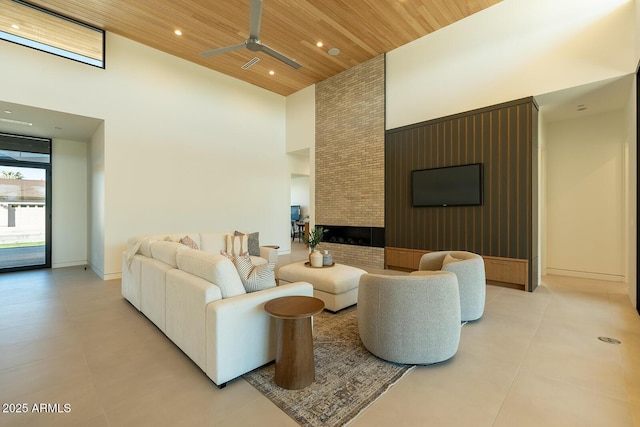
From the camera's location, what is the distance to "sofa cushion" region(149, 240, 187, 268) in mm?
2969

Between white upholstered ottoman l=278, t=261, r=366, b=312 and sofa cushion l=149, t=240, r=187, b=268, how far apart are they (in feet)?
5.08

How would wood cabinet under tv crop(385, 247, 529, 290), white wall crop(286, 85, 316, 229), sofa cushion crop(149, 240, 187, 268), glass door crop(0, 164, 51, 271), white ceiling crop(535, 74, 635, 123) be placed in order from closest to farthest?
sofa cushion crop(149, 240, 187, 268) → white ceiling crop(535, 74, 635, 123) → wood cabinet under tv crop(385, 247, 529, 290) → glass door crop(0, 164, 51, 271) → white wall crop(286, 85, 316, 229)

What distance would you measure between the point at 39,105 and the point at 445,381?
6.69m

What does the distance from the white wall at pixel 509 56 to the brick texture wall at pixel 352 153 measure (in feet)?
1.60

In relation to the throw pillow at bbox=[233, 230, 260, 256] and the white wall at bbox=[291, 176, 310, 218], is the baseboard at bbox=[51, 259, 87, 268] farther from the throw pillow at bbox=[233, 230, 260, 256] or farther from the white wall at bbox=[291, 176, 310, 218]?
the white wall at bbox=[291, 176, 310, 218]

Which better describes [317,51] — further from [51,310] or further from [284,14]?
[51,310]

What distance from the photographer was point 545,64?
437 centimetres

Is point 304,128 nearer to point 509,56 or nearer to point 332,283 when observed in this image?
point 509,56

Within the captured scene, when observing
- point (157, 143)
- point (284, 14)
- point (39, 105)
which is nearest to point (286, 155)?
point (157, 143)

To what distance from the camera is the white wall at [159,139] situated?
4.93 m

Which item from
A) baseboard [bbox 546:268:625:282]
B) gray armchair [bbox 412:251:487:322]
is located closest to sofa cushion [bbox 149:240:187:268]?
gray armchair [bbox 412:251:487:322]

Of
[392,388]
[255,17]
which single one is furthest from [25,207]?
[392,388]

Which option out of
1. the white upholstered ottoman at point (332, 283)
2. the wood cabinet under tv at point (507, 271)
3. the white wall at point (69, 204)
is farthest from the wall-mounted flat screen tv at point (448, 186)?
the white wall at point (69, 204)

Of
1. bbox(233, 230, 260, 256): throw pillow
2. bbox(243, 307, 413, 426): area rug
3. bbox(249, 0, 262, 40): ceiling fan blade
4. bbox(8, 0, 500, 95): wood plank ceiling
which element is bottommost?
bbox(243, 307, 413, 426): area rug
